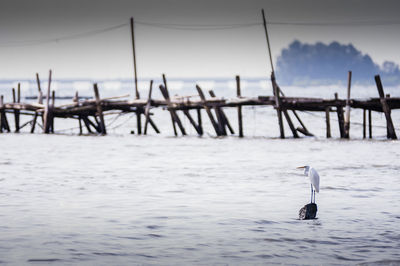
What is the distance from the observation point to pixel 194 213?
8.90 metres

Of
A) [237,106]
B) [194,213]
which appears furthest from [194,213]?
[237,106]

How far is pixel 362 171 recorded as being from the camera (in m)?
15.1

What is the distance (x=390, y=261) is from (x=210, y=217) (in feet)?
10.2

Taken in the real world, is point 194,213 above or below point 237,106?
below

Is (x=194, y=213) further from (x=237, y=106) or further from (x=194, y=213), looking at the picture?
(x=237, y=106)

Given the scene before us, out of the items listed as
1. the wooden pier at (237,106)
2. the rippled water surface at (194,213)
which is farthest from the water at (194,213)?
the wooden pier at (237,106)

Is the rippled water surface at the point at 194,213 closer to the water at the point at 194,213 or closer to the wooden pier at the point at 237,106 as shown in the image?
the water at the point at 194,213

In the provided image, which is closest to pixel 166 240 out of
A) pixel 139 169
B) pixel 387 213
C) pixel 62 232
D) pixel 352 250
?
pixel 62 232

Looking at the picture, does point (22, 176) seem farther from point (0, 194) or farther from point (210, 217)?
point (210, 217)

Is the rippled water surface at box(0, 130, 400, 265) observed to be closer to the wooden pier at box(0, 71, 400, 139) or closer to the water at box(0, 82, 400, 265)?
the water at box(0, 82, 400, 265)

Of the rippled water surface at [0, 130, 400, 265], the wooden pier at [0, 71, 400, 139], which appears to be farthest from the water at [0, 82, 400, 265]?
the wooden pier at [0, 71, 400, 139]

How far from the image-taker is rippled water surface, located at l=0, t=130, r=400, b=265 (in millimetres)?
6406

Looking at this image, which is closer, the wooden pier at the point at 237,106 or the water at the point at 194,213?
the water at the point at 194,213

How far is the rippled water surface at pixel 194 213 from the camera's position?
21.0ft
